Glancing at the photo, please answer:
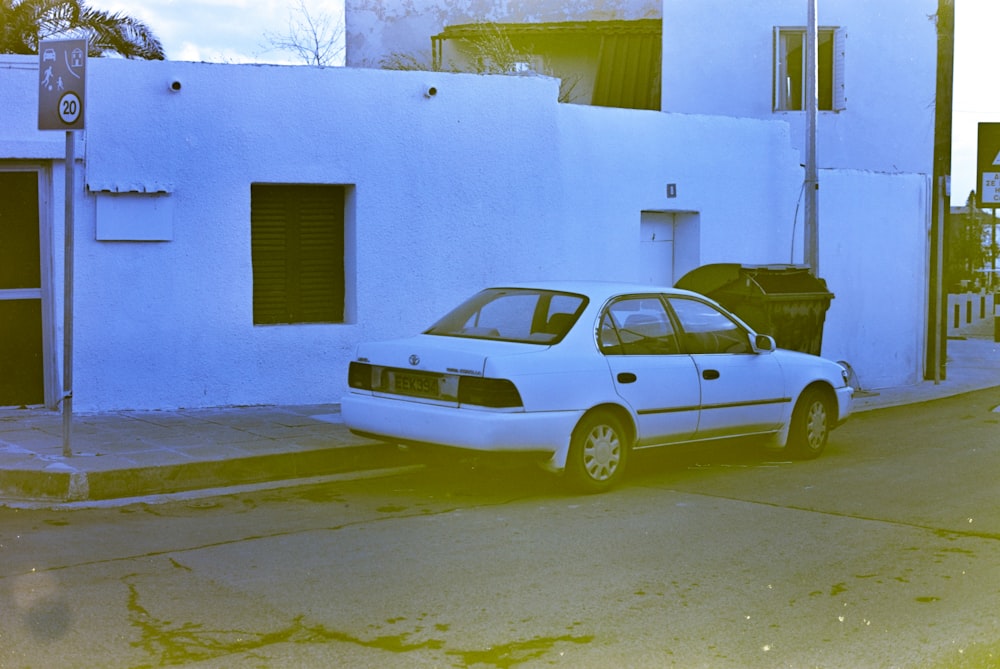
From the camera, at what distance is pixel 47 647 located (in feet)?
15.9

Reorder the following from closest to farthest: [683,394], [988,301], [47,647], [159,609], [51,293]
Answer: [47,647] < [159,609] < [683,394] < [51,293] < [988,301]

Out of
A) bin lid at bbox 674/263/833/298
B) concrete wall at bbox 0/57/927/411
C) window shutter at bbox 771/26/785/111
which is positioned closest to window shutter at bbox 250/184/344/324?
concrete wall at bbox 0/57/927/411

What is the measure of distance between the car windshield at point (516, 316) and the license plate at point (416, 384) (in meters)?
0.62

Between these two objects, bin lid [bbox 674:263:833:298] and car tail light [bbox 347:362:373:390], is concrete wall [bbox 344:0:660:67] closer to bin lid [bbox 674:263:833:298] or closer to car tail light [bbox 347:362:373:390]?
bin lid [bbox 674:263:833:298]

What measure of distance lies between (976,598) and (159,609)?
12.4 feet

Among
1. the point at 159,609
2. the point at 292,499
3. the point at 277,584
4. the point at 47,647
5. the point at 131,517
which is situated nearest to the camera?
the point at 47,647

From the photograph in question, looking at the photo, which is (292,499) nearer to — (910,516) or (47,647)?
(47,647)

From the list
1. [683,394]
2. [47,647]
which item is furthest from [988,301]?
[47,647]

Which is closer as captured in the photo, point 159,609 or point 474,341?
point 159,609

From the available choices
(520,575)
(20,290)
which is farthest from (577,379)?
(20,290)

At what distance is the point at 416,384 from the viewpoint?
8.20 meters

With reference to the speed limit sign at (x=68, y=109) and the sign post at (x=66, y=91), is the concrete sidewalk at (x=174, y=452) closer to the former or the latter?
the sign post at (x=66, y=91)

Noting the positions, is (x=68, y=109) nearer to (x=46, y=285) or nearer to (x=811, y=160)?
(x=46, y=285)

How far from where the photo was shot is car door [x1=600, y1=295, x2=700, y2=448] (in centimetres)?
844
